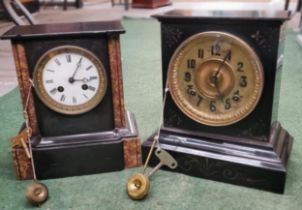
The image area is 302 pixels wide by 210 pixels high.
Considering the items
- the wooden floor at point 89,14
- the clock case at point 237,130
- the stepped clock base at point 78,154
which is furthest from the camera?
the wooden floor at point 89,14

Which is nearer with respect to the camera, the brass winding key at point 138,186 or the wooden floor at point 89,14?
the brass winding key at point 138,186

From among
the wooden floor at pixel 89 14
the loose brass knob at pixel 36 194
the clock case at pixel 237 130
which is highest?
the clock case at pixel 237 130

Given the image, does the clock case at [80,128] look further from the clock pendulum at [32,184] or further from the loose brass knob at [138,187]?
the loose brass knob at [138,187]

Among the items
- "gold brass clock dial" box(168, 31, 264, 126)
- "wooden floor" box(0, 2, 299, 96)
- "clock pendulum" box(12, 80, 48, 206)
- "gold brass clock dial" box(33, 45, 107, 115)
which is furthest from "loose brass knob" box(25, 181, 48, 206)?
"wooden floor" box(0, 2, 299, 96)

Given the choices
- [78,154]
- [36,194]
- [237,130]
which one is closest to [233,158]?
[237,130]

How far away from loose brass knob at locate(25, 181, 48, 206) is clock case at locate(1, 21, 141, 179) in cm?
13

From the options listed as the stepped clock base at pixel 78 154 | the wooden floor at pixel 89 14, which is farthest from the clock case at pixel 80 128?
the wooden floor at pixel 89 14

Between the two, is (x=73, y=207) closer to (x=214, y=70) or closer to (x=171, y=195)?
(x=171, y=195)

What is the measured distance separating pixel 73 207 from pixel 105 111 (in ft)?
1.04

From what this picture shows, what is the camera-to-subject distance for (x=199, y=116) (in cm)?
125

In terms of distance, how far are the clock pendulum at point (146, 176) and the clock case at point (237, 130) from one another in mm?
21

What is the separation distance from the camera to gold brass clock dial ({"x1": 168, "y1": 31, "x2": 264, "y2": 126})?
1133 mm

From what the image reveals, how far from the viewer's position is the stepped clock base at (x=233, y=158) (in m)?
1.16

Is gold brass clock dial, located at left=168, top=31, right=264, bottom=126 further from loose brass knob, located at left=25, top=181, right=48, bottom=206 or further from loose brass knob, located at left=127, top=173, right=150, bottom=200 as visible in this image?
loose brass knob, located at left=25, top=181, right=48, bottom=206
